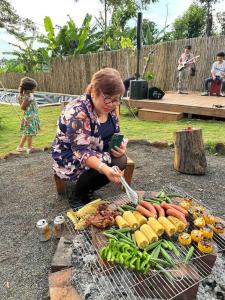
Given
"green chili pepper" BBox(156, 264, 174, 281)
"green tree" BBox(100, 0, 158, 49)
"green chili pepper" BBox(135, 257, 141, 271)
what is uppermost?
"green tree" BBox(100, 0, 158, 49)

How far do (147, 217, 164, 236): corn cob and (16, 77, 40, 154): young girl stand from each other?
3684 millimetres

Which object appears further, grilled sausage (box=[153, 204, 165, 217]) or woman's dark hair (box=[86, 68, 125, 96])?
woman's dark hair (box=[86, 68, 125, 96])

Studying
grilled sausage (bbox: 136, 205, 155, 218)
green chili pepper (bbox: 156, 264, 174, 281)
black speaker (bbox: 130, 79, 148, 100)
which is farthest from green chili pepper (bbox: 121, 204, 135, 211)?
black speaker (bbox: 130, 79, 148, 100)

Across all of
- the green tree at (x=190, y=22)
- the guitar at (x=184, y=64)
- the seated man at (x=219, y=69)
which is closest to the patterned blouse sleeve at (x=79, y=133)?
the seated man at (x=219, y=69)

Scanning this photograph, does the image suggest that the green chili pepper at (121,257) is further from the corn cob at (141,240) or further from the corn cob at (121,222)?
the corn cob at (121,222)

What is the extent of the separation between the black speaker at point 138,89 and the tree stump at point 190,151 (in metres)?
5.16

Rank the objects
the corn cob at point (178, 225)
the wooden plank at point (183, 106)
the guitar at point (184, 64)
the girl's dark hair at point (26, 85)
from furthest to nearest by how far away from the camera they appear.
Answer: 1. the guitar at point (184, 64)
2. the wooden plank at point (183, 106)
3. the girl's dark hair at point (26, 85)
4. the corn cob at point (178, 225)

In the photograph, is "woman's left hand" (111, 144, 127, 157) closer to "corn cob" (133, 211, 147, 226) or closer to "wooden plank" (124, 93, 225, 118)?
"corn cob" (133, 211, 147, 226)

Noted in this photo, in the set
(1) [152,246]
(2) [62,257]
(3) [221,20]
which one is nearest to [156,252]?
(1) [152,246]

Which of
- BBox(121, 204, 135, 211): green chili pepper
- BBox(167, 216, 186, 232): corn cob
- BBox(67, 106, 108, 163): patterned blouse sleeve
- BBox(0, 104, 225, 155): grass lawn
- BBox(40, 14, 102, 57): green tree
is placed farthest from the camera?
BBox(40, 14, 102, 57): green tree

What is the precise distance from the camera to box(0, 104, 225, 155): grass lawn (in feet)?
19.1

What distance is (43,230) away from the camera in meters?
2.56

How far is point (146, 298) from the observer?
179 cm

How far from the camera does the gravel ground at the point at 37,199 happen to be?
87.0 inches
